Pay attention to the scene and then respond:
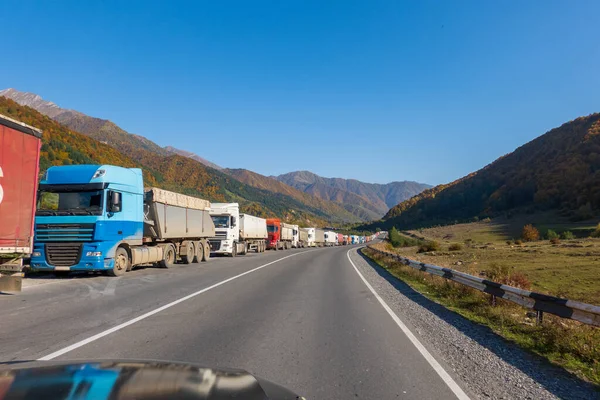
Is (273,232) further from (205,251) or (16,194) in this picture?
(16,194)

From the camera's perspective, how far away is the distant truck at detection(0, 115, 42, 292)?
9984mm

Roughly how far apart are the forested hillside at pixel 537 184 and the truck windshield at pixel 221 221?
257 feet

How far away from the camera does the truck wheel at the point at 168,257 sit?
2073cm

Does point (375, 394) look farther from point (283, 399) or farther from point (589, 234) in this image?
point (589, 234)

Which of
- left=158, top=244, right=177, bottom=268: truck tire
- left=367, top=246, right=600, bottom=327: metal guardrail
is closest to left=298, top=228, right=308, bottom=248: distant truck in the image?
left=158, top=244, right=177, bottom=268: truck tire

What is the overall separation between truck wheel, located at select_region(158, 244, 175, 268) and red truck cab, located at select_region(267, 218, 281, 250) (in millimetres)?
29549

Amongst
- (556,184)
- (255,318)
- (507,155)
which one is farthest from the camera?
(507,155)

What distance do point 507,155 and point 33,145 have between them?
16823 cm

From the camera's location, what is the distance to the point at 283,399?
251 centimetres

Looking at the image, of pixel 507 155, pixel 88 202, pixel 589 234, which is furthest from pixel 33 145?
pixel 507 155

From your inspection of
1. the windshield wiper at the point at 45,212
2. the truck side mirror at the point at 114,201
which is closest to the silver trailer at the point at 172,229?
the truck side mirror at the point at 114,201

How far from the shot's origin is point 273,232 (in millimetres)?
52000

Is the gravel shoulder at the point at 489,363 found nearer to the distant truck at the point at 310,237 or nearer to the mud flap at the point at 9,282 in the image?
the mud flap at the point at 9,282

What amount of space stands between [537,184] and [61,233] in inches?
4684
